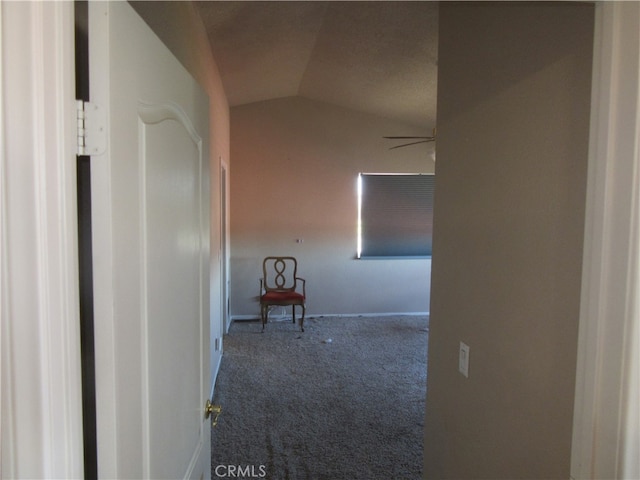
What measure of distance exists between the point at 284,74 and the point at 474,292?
358 cm

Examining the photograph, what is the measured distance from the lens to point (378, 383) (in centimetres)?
338

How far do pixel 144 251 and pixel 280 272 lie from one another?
4.50 meters

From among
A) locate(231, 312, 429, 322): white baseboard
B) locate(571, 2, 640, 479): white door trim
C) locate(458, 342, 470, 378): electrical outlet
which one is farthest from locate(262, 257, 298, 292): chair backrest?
locate(571, 2, 640, 479): white door trim

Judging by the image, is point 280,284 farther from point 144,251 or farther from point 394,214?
point 144,251

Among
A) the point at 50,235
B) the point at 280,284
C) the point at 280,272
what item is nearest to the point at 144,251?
the point at 50,235

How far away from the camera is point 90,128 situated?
0.62m

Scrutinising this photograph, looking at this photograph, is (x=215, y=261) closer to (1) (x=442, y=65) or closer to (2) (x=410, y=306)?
(1) (x=442, y=65)

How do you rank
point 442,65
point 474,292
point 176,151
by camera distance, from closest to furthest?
point 176,151
point 474,292
point 442,65

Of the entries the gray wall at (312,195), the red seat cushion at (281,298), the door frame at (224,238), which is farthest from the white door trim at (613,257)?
the gray wall at (312,195)

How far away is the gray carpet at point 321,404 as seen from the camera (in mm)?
2287

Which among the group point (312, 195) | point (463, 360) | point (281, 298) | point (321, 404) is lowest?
point (321, 404)

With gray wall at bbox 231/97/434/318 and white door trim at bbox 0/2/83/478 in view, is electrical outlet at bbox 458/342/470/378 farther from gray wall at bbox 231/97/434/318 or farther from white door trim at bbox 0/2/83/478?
gray wall at bbox 231/97/434/318

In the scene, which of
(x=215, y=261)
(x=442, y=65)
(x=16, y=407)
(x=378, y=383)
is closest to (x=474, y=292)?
(x=442, y=65)

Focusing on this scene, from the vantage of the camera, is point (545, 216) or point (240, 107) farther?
point (240, 107)
